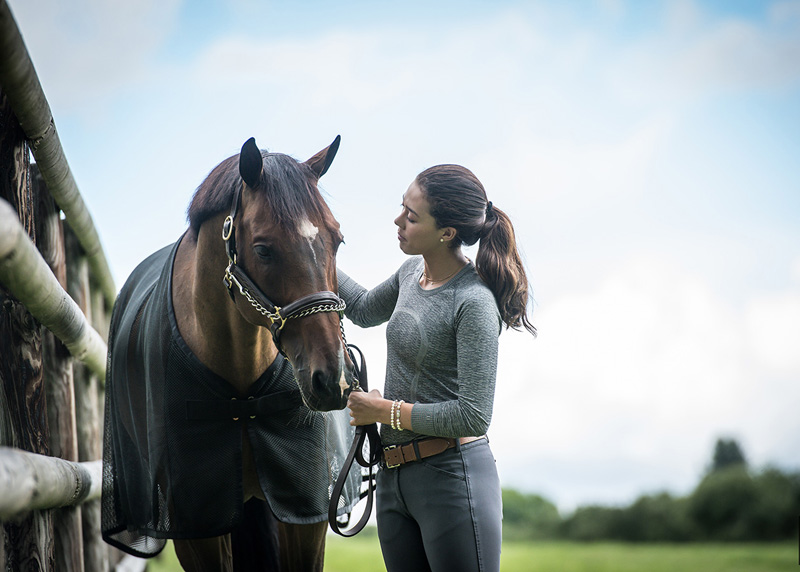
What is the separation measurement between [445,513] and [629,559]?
365 inches

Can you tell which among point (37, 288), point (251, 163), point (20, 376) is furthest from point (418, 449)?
point (20, 376)

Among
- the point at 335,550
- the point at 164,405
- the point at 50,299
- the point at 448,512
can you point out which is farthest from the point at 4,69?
the point at 335,550

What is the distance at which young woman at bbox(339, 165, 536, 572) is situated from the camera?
6.20ft

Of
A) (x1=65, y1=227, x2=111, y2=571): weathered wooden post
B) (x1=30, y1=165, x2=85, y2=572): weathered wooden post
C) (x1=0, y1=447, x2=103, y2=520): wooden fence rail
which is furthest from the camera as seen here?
(x1=65, y1=227, x2=111, y2=571): weathered wooden post

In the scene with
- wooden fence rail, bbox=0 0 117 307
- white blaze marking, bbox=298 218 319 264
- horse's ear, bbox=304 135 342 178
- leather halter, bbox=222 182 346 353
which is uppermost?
wooden fence rail, bbox=0 0 117 307

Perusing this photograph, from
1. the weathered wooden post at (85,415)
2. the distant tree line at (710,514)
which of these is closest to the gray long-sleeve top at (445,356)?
the weathered wooden post at (85,415)

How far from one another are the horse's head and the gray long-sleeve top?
0.87ft

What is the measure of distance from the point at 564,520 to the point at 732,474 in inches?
138

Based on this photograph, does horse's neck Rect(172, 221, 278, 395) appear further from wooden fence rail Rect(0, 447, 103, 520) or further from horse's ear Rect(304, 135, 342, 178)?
wooden fence rail Rect(0, 447, 103, 520)

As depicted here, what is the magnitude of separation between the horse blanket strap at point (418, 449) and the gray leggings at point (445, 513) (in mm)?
22

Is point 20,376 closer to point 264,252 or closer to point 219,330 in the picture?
point 219,330

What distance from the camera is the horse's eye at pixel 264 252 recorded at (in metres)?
1.89

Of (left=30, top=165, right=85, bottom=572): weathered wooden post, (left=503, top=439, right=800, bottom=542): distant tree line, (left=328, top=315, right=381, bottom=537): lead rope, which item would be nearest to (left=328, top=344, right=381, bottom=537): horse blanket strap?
(left=328, top=315, right=381, bottom=537): lead rope

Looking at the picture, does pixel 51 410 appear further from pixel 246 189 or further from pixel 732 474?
pixel 732 474
